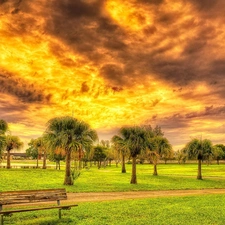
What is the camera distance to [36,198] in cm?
1378

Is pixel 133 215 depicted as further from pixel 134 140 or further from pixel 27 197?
pixel 134 140

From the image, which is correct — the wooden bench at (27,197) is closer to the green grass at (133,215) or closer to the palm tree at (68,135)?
the green grass at (133,215)

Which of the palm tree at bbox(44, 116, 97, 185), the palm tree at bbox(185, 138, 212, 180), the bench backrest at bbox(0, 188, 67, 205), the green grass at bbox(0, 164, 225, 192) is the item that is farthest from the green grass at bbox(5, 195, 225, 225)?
the palm tree at bbox(185, 138, 212, 180)

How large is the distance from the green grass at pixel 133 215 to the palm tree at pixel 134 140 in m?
15.7

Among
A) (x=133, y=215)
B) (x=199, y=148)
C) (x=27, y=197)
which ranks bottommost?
(x=133, y=215)

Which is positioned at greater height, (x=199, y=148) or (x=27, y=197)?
(x=199, y=148)

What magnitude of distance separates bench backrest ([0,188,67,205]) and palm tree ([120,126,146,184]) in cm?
2097

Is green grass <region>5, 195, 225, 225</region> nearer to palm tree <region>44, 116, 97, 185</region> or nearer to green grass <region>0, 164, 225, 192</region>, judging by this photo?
green grass <region>0, 164, 225, 192</region>

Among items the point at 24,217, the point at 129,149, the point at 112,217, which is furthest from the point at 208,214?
the point at 129,149

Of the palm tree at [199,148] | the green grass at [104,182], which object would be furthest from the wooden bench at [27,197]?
the palm tree at [199,148]

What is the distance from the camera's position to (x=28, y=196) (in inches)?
535

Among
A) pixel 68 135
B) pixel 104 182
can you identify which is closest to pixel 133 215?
pixel 68 135

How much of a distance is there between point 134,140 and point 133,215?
1995 cm

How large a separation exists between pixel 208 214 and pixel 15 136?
74.6 m
